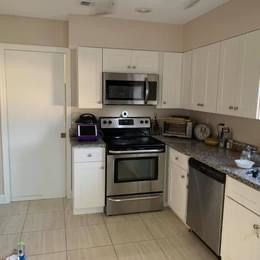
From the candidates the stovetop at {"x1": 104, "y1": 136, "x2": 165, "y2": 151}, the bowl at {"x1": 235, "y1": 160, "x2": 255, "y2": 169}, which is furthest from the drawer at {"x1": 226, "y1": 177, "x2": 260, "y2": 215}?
the stovetop at {"x1": 104, "y1": 136, "x2": 165, "y2": 151}

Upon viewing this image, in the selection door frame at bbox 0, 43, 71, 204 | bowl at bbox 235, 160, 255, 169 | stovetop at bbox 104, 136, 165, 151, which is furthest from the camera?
door frame at bbox 0, 43, 71, 204

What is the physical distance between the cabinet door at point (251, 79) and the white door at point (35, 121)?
232 centimetres

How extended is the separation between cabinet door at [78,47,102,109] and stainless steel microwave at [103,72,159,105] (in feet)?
0.31

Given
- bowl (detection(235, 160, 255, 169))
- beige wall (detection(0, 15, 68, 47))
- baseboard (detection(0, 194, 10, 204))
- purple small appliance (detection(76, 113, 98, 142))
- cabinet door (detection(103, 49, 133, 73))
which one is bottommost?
baseboard (detection(0, 194, 10, 204))

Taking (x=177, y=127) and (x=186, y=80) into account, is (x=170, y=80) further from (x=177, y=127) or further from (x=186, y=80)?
(x=177, y=127)

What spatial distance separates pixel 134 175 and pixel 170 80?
55.7 inches

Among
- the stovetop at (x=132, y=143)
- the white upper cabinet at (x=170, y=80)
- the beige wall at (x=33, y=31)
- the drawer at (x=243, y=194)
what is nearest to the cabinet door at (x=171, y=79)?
the white upper cabinet at (x=170, y=80)

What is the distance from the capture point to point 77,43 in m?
3.39

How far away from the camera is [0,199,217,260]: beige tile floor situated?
101 inches

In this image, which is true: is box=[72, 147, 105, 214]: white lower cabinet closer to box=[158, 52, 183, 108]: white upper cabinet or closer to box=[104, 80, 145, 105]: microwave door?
box=[104, 80, 145, 105]: microwave door

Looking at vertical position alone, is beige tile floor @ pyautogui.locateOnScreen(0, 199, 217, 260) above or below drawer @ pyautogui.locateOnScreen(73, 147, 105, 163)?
below

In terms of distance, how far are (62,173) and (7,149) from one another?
32.0 inches

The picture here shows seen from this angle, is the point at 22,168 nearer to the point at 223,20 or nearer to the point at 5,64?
the point at 5,64

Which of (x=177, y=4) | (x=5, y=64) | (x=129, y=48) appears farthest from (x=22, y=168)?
(x=177, y=4)
